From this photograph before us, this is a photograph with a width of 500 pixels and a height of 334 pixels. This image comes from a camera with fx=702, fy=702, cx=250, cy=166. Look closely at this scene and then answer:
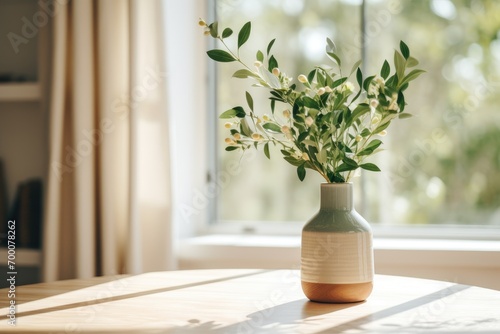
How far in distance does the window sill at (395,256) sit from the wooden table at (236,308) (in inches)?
22.9

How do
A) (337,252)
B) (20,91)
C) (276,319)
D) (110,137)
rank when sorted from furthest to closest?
(20,91) < (110,137) < (337,252) < (276,319)

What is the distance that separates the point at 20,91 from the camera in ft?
9.04

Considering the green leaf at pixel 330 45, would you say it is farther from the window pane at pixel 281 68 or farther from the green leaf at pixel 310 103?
the window pane at pixel 281 68

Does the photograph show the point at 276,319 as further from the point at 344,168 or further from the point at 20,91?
the point at 20,91

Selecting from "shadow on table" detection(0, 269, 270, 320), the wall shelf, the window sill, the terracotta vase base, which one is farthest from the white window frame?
the terracotta vase base

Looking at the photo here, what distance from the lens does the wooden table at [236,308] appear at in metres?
1.25

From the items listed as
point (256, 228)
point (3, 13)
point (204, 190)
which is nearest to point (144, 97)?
point (204, 190)

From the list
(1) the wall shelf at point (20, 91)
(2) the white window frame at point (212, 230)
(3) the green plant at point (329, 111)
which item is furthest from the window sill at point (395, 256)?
(3) the green plant at point (329, 111)

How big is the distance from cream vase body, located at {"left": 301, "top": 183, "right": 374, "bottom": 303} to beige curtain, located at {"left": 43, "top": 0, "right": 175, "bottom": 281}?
1.10 metres

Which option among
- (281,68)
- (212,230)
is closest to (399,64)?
(281,68)

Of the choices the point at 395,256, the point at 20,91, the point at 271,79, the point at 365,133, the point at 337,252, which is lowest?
the point at 395,256

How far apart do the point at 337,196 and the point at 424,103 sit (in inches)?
52.0

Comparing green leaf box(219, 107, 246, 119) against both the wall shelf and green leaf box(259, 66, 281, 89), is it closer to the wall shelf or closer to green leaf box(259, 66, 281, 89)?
green leaf box(259, 66, 281, 89)

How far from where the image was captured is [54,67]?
2.50 meters
